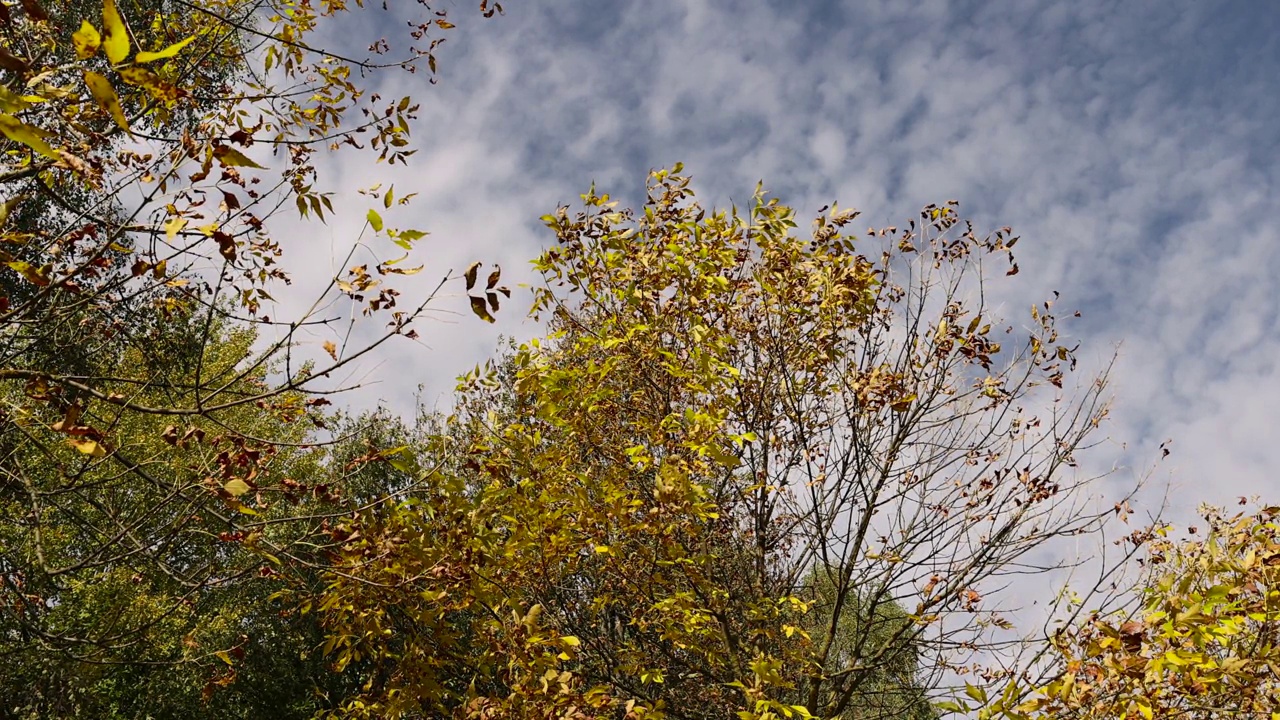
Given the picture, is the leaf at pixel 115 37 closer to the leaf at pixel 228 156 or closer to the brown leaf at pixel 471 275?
the leaf at pixel 228 156

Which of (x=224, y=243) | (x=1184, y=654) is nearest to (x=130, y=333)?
(x=224, y=243)

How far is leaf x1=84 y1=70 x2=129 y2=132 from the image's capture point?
1516 millimetres

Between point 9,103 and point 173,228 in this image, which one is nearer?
point 9,103

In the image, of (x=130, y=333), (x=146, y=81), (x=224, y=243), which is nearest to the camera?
(x=146, y=81)

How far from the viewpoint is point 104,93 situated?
5.03ft

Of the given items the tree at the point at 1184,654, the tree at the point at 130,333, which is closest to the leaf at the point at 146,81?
the tree at the point at 130,333

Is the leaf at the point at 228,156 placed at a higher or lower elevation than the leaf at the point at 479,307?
lower

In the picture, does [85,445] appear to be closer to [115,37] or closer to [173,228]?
[173,228]

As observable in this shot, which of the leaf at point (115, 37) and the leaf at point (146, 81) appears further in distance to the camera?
the leaf at point (146, 81)

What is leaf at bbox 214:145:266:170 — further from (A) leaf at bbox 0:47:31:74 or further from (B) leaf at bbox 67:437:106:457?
(B) leaf at bbox 67:437:106:457

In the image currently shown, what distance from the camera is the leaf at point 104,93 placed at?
1.52m

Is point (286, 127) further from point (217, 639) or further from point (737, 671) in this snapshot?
point (217, 639)

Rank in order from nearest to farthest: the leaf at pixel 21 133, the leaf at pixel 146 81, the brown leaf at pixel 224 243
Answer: the leaf at pixel 21 133 → the leaf at pixel 146 81 → the brown leaf at pixel 224 243

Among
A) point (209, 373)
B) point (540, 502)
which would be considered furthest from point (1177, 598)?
point (209, 373)
